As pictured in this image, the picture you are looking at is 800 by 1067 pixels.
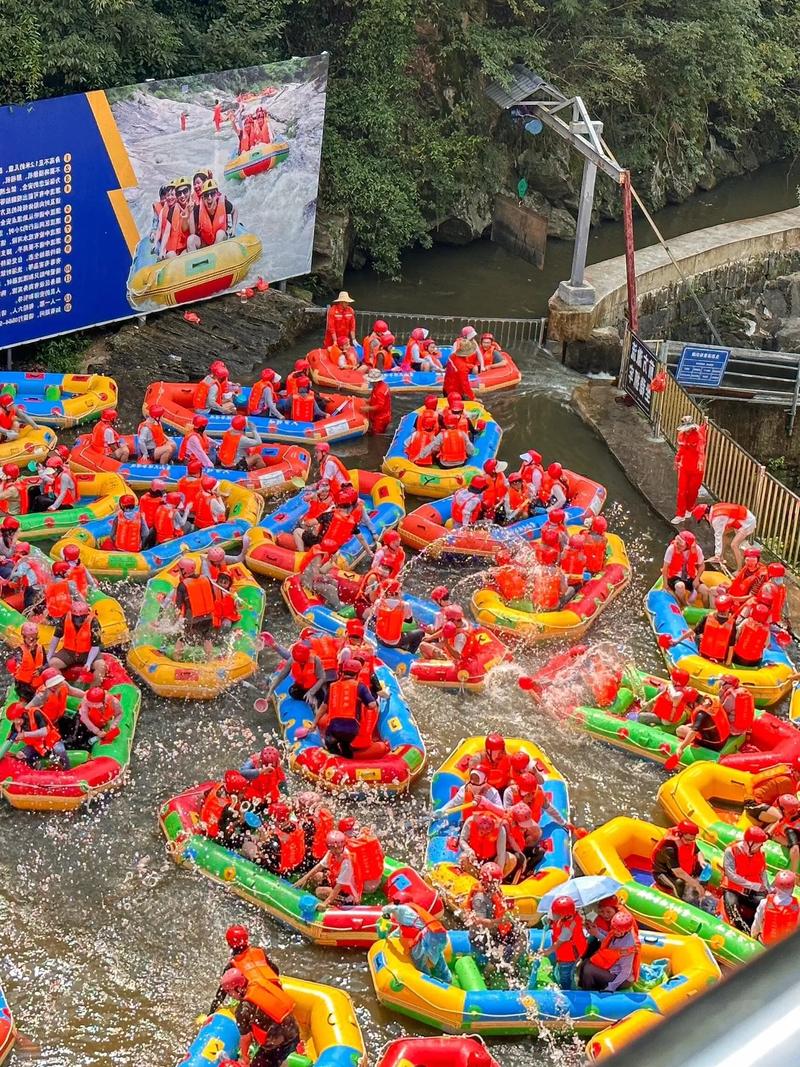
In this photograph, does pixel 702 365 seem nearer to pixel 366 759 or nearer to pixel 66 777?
pixel 366 759

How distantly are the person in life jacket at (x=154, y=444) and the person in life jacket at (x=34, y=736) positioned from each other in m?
5.81

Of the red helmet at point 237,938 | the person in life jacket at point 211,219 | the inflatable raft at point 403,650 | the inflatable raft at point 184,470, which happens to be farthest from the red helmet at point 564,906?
the person in life jacket at point 211,219

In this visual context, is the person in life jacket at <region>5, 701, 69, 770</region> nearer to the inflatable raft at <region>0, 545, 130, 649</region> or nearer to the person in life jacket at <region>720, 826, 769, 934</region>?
the inflatable raft at <region>0, 545, 130, 649</region>

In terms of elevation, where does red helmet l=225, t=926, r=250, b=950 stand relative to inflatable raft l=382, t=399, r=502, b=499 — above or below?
above

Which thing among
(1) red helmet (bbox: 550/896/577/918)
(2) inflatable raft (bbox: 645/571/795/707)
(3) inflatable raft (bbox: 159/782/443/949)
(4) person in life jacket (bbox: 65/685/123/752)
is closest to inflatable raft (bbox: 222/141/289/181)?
(2) inflatable raft (bbox: 645/571/795/707)

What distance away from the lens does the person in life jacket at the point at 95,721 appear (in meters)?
12.3

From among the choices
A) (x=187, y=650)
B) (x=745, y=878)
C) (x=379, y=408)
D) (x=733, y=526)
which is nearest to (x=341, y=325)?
(x=379, y=408)

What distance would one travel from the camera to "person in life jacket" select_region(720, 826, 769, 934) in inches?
423

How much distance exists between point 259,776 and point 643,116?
878 inches

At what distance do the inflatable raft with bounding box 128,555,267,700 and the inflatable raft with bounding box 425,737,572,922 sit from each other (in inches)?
99.0

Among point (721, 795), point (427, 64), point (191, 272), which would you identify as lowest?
point (721, 795)

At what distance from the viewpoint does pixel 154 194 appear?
68.0ft

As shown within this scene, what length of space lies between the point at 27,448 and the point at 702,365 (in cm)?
965

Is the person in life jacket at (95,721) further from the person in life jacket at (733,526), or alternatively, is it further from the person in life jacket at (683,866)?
the person in life jacket at (733,526)
